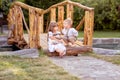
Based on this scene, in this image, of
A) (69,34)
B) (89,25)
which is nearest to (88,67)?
(69,34)

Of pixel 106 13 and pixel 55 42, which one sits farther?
pixel 106 13

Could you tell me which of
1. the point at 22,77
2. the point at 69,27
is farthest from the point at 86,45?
the point at 22,77

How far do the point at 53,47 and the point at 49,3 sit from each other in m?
8.99

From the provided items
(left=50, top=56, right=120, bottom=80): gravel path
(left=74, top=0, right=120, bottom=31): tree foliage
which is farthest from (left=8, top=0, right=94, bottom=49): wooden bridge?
(left=74, top=0, right=120, bottom=31): tree foliage

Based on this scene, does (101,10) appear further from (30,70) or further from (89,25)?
(30,70)

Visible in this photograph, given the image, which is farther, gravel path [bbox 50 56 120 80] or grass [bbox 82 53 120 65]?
grass [bbox 82 53 120 65]

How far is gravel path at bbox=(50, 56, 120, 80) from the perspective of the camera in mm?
6484

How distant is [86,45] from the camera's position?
9.94 m

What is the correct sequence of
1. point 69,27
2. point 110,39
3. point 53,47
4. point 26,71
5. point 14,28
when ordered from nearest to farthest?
point 26,71, point 53,47, point 69,27, point 14,28, point 110,39

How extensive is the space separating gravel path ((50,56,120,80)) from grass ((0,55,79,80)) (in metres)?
0.23

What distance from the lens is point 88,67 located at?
7.43 m

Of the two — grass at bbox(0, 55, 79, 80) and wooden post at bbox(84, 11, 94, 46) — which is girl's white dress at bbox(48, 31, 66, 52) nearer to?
grass at bbox(0, 55, 79, 80)

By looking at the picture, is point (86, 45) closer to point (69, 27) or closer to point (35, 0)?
point (69, 27)

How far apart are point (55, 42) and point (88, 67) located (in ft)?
6.35
